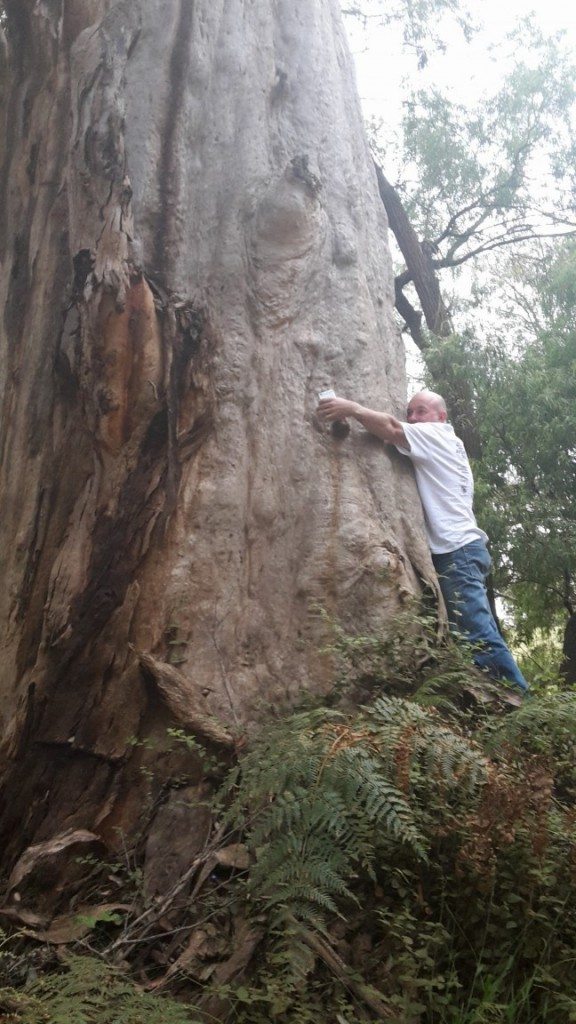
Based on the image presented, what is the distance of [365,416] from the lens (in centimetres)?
520

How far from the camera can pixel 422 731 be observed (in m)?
3.51

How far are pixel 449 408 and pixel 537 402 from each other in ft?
3.32

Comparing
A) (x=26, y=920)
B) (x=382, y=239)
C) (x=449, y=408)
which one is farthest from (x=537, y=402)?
(x=26, y=920)

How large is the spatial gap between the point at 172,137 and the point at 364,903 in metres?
4.24

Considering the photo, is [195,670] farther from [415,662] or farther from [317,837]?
[317,837]

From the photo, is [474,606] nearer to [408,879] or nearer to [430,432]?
[430,432]

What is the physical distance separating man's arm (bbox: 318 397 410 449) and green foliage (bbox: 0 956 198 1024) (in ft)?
9.75

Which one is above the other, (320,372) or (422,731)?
(320,372)

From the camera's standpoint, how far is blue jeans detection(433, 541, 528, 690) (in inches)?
203

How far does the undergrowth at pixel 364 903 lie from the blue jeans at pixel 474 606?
57.8 inches

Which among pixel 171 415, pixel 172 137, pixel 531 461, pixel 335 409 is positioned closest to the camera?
pixel 171 415

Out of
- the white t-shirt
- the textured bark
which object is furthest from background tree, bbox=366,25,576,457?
the white t-shirt

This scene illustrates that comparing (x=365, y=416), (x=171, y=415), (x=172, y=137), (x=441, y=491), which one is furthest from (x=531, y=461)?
(x=171, y=415)

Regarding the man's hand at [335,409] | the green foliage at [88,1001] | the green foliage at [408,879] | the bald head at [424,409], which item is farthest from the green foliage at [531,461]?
the green foliage at [88,1001]
